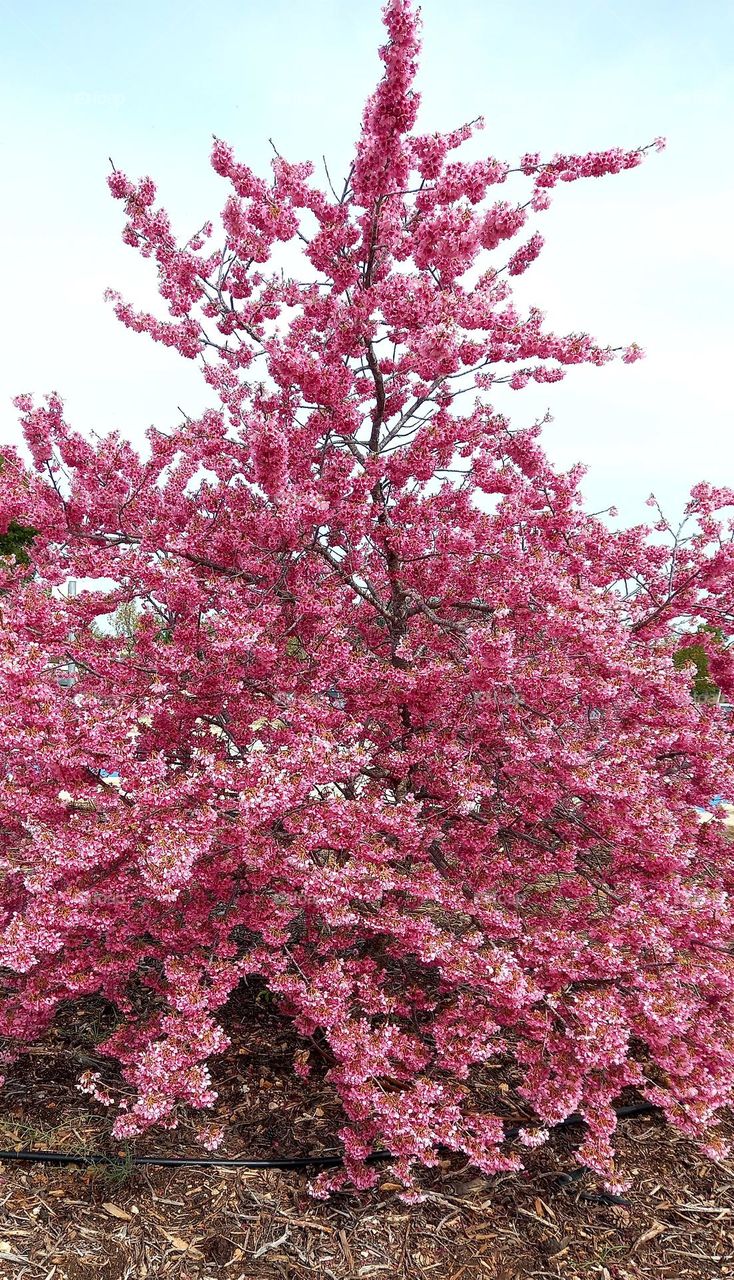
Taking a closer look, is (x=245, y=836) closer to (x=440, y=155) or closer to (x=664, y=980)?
(x=664, y=980)

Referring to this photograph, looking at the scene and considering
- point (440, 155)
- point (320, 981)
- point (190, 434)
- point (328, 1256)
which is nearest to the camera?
point (328, 1256)

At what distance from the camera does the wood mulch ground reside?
3.10m

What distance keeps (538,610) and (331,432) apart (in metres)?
1.36

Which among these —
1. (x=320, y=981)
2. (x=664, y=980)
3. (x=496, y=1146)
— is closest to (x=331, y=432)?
(x=320, y=981)

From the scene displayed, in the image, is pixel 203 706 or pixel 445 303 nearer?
pixel 445 303

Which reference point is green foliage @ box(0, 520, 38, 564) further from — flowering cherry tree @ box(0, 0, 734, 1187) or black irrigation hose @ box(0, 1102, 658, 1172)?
black irrigation hose @ box(0, 1102, 658, 1172)

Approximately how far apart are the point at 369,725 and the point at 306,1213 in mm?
2159

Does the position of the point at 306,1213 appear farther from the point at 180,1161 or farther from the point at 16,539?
the point at 16,539

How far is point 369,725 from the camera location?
386 cm

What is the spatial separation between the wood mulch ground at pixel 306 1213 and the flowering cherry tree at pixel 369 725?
0.25 m

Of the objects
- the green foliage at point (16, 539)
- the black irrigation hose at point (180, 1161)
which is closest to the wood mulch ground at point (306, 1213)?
the black irrigation hose at point (180, 1161)

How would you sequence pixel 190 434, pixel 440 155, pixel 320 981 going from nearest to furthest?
pixel 320 981 < pixel 440 155 < pixel 190 434

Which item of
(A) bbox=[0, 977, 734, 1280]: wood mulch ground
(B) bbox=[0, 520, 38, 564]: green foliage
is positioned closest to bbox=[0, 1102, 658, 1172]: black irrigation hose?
(A) bbox=[0, 977, 734, 1280]: wood mulch ground

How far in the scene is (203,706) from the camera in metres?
3.65
